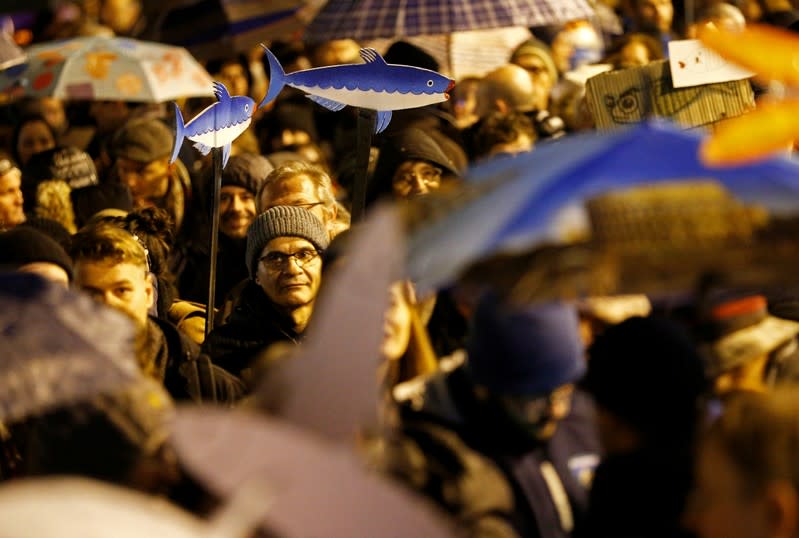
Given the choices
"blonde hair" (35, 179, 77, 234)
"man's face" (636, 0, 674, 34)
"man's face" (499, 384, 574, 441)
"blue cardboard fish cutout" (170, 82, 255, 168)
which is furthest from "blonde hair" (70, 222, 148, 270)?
"man's face" (636, 0, 674, 34)

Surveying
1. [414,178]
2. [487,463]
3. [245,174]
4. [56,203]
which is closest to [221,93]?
[414,178]

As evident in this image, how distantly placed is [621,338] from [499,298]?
1.27ft

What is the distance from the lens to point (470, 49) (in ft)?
36.4

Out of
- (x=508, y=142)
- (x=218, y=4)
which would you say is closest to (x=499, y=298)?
(x=508, y=142)

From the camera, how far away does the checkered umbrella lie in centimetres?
775

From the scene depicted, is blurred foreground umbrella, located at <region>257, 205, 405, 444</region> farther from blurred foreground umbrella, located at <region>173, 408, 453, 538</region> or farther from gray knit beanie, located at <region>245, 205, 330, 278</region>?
gray knit beanie, located at <region>245, 205, 330, 278</region>

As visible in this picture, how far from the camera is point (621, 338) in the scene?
3.88 meters

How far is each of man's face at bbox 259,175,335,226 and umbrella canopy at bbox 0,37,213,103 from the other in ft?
9.60

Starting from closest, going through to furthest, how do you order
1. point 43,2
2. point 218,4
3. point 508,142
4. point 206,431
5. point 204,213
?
1. point 206,431
2. point 508,142
3. point 204,213
4. point 218,4
5. point 43,2

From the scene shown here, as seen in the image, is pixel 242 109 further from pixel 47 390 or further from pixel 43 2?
pixel 43 2

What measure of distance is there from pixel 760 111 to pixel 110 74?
731cm

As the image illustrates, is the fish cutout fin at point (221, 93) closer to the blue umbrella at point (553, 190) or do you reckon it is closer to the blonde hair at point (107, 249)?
the blonde hair at point (107, 249)

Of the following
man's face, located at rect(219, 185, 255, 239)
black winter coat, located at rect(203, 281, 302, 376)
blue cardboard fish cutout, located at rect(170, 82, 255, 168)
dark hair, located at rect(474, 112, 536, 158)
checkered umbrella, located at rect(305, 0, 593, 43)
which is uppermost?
blue cardboard fish cutout, located at rect(170, 82, 255, 168)

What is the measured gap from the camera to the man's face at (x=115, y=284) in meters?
5.12
